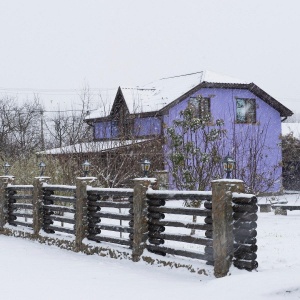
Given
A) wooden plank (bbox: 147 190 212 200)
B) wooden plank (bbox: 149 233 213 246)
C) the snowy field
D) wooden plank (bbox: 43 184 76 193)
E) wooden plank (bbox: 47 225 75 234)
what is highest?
wooden plank (bbox: 43 184 76 193)

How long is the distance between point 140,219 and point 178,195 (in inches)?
44.9

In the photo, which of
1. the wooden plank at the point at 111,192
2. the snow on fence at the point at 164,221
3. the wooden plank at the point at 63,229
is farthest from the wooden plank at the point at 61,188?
the wooden plank at the point at 63,229

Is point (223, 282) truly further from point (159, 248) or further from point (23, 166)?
point (23, 166)

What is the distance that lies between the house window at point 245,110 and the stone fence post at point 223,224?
22.8 meters

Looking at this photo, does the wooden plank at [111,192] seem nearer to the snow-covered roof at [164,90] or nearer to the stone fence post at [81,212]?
the stone fence post at [81,212]

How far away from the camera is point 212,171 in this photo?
55.7 feet

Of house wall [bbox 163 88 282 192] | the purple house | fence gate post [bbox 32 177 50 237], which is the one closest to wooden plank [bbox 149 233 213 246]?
fence gate post [bbox 32 177 50 237]

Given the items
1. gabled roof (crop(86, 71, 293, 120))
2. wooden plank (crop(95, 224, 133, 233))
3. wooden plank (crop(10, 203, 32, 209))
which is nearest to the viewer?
wooden plank (crop(95, 224, 133, 233))

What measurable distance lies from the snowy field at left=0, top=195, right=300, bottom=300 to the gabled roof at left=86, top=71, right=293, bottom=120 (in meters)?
16.6

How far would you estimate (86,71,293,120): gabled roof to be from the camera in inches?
1176

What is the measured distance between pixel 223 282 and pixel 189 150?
9165mm

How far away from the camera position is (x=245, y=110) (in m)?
32.2

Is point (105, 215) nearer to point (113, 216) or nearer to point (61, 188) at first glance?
point (113, 216)

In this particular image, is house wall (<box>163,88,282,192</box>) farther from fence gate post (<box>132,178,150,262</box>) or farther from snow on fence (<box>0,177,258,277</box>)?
fence gate post (<box>132,178,150,262</box>)
